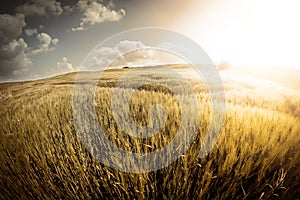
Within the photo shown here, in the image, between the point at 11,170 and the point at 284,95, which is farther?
the point at 284,95

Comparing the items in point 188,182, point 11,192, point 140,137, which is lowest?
point 11,192

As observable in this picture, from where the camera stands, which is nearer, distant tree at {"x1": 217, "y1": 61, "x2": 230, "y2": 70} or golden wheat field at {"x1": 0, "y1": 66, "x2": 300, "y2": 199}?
golden wheat field at {"x1": 0, "y1": 66, "x2": 300, "y2": 199}

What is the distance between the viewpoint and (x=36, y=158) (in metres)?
1.53

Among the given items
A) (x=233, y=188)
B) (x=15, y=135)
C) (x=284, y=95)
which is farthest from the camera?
(x=284, y=95)

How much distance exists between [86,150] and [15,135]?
797mm

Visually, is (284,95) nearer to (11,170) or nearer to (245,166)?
(245,166)

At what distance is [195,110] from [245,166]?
1.71ft

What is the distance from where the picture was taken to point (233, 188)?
4.01ft

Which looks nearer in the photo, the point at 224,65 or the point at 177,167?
the point at 177,167

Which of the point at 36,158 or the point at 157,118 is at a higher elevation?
the point at 157,118

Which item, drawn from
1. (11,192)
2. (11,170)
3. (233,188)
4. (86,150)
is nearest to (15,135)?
(11,170)

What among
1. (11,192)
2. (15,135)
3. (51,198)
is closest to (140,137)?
(51,198)

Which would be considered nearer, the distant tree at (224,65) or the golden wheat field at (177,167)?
the golden wheat field at (177,167)

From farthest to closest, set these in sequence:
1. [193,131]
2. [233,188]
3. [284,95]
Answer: [284,95], [193,131], [233,188]
